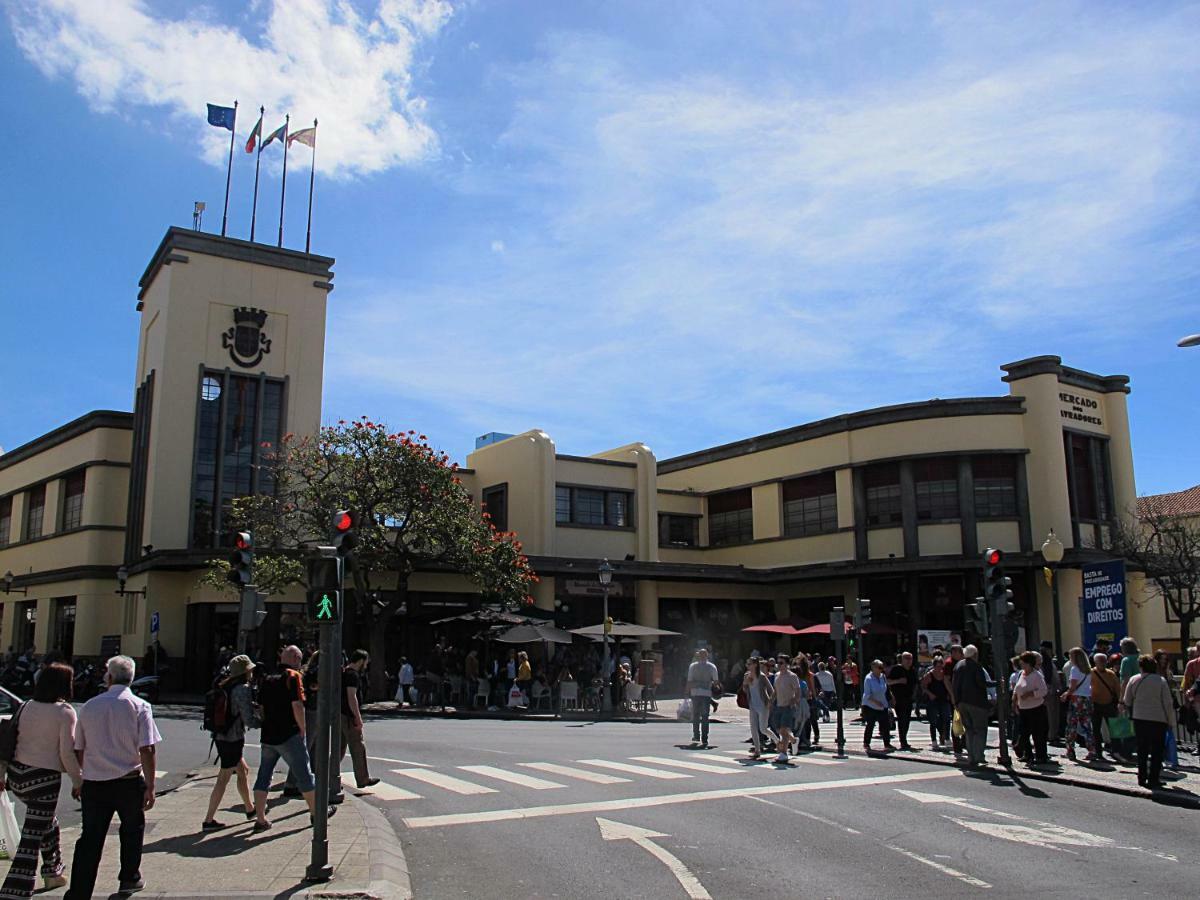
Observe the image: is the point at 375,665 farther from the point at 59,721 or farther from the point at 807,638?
the point at 59,721

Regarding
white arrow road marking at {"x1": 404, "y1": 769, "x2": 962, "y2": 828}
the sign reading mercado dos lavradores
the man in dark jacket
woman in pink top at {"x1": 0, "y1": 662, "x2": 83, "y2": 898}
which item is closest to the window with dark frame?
the sign reading mercado dos lavradores

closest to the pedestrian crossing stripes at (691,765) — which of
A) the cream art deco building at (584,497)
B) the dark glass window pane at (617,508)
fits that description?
the cream art deco building at (584,497)

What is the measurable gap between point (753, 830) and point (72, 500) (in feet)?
129

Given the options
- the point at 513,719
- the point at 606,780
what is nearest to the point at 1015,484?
the point at 513,719

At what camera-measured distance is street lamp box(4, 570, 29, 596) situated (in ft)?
140

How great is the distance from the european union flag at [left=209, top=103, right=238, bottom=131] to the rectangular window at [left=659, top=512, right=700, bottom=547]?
23973 millimetres

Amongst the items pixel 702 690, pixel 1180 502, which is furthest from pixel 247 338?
pixel 1180 502

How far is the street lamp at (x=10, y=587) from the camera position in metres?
42.6

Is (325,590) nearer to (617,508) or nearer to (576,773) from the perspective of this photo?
(576,773)

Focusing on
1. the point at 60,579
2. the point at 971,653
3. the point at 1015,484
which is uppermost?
the point at 1015,484

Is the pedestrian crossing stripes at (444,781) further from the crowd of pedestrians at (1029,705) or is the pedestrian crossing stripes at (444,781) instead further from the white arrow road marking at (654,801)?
the crowd of pedestrians at (1029,705)

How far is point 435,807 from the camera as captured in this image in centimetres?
1168

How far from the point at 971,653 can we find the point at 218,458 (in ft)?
96.6

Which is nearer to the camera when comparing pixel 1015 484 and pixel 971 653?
pixel 971 653
